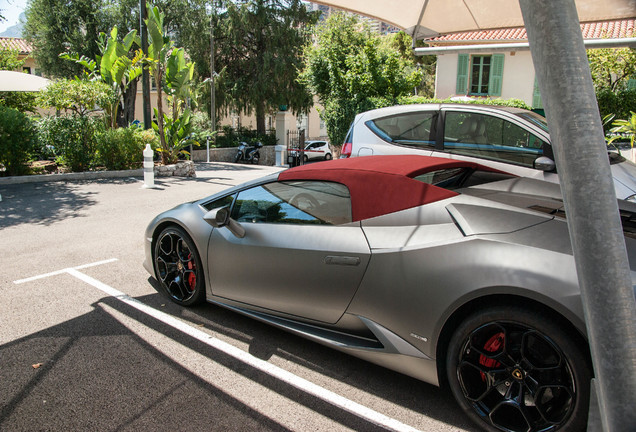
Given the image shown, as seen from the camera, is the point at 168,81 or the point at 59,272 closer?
the point at 59,272

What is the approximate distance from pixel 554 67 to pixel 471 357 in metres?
1.63

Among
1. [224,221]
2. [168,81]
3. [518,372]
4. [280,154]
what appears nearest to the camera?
[518,372]

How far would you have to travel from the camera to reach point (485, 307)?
2432mm

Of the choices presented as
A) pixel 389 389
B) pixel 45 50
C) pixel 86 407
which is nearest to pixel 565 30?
pixel 389 389

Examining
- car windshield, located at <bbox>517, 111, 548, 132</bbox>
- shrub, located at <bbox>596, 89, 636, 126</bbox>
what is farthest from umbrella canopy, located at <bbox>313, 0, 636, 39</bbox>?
shrub, located at <bbox>596, 89, 636, 126</bbox>

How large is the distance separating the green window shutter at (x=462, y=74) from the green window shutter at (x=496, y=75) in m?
1.10

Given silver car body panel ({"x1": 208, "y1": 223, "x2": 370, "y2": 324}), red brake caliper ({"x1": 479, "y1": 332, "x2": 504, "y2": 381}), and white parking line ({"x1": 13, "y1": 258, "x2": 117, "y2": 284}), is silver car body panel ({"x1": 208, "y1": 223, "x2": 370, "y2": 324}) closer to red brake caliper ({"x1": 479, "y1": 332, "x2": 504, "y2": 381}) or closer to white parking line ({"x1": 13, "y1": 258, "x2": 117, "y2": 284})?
red brake caliper ({"x1": 479, "y1": 332, "x2": 504, "y2": 381})

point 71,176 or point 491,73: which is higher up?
point 491,73

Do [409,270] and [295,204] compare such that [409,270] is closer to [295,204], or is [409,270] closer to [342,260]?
[342,260]

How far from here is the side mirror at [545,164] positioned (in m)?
5.42

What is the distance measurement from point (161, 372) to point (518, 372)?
7.28 ft

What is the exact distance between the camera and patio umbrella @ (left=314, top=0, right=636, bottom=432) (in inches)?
51.6

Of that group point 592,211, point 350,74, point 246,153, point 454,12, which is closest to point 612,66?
point 350,74

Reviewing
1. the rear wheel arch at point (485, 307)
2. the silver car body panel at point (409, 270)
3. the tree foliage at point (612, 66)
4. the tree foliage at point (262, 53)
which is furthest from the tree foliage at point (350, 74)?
the rear wheel arch at point (485, 307)
